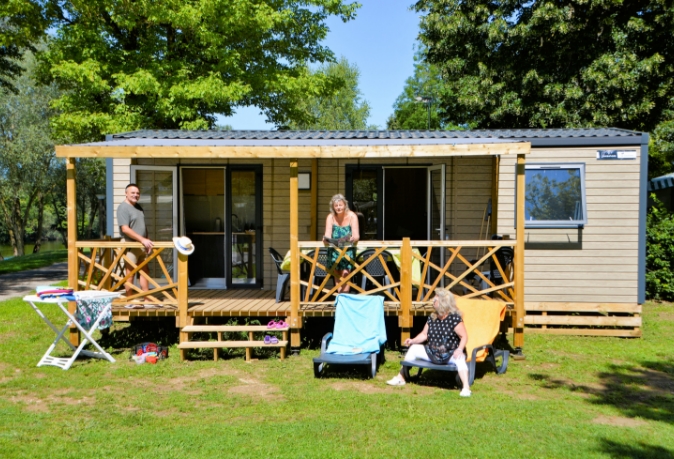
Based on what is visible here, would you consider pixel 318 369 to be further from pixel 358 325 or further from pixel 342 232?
pixel 342 232

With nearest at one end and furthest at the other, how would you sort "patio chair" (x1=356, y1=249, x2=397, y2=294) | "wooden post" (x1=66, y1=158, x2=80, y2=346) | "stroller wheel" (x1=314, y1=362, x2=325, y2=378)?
"stroller wheel" (x1=314, y1=362, x2=325, y2=378) < "wooden post" (x1=66, y1=158, x2=80, y2=346) < "patio chair" (x1=356, y1=249, x2=397, y2=294)

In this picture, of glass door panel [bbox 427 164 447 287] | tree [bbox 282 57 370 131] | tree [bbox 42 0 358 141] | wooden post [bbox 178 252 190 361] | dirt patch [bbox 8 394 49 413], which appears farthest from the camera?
tree [bbox 282 57 370 131]

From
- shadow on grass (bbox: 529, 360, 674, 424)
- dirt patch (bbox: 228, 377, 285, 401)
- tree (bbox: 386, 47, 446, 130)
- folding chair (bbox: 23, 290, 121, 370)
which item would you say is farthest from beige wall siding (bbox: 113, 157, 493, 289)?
tree (bbox: 386, 47, 446, 130)

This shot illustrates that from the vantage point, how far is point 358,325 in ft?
21.9

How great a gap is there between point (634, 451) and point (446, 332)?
2.01m

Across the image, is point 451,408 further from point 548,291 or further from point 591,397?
point 548,291

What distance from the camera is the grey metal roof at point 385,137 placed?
26.6ft

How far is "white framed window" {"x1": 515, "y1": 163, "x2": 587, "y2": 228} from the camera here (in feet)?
28.1

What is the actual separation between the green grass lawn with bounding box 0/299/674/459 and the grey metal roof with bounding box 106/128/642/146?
2761 mm

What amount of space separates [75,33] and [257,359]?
1057 cm

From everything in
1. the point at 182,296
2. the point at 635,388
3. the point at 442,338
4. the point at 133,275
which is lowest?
the point at 635,388

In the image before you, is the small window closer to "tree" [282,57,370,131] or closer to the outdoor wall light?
the outdoor wall light

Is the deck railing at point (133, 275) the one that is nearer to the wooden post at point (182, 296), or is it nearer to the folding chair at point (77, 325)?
the wooden post at point (182, 296)

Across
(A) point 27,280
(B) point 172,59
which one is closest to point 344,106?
(B) point 172,59
